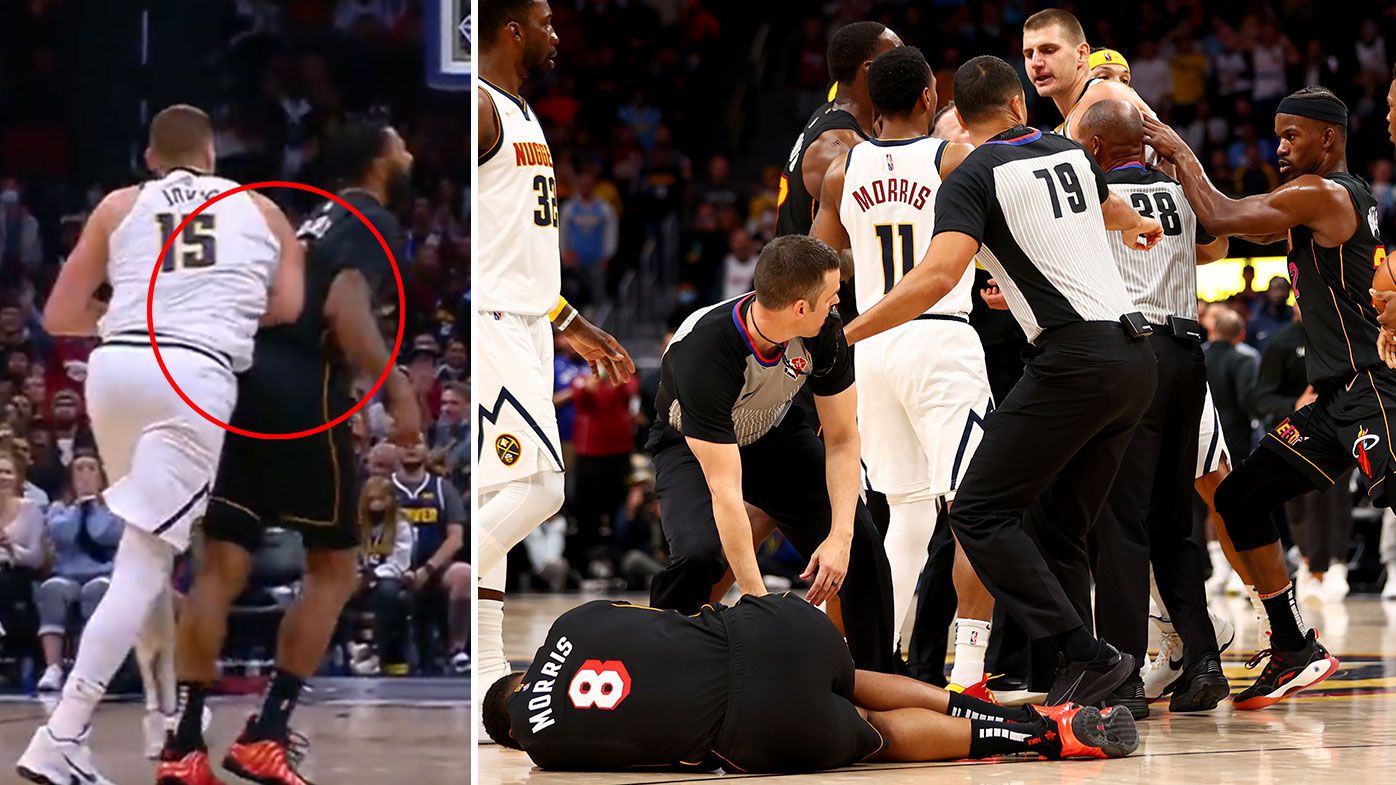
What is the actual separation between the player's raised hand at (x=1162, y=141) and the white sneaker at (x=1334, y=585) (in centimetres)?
666

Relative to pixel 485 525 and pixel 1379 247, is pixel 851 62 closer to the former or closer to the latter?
pixel 1379 247

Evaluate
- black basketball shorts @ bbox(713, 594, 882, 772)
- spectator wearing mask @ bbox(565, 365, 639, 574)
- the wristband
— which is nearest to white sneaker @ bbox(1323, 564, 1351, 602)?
spectator wearing mask @ bbox(565, 365, 639, 574)

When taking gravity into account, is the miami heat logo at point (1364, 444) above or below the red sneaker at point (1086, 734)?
above

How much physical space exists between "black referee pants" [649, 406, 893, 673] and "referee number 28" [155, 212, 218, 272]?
2436 millimetres

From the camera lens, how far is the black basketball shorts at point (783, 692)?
4316 mm

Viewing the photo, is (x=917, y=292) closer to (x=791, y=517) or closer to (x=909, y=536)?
(x=791, y=517)

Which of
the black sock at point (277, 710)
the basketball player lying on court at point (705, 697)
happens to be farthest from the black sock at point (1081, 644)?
the black sock at point (277, 710)

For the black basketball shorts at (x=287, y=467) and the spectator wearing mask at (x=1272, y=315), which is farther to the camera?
the spectator wearing mask at (x=1272, y=315)

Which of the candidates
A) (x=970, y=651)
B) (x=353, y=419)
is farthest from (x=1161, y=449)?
(x=353, y=419)

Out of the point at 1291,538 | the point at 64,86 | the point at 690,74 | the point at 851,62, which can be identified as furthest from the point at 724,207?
the point at 64,86

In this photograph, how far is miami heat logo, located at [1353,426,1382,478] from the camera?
6.08 m

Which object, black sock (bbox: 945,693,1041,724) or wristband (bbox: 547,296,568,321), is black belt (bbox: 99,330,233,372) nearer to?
wristband (bbox: 547,296,568,321)

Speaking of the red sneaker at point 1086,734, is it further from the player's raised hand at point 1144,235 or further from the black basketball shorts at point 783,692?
the player's raised hand at point 1144,235

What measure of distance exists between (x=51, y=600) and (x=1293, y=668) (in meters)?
4.57
